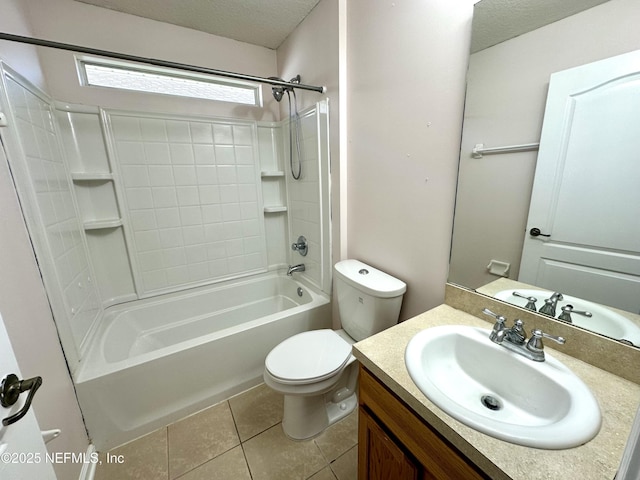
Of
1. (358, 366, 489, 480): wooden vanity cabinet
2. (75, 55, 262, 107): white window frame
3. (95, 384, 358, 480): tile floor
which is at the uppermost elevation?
(75, 55, 262, 107): white window frame

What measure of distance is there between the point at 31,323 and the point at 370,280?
142 cm

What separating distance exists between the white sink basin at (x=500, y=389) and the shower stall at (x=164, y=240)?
108cm

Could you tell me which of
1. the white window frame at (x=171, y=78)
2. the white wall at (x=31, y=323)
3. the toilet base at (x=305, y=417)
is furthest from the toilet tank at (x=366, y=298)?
the white window frame at (x=171, y=78)

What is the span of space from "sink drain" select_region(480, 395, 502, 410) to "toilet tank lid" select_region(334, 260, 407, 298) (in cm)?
53

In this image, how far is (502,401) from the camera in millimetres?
757

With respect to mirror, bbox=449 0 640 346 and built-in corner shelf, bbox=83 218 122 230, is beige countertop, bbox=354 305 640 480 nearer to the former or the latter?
mirror, bbox=449 0 640 346

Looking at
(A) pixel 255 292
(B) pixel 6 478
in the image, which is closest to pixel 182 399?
(A) pixel 255 292

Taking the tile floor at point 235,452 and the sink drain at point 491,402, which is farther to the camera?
the tile floor at point 235,452

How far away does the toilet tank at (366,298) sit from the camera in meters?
1.27

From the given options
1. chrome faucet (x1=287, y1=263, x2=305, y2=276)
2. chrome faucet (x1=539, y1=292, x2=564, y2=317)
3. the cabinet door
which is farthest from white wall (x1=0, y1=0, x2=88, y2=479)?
chrome faucet (x1=539, y1=292, x2=564, y2=317)

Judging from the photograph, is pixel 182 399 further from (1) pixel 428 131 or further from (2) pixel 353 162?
(1) pixel 428 131

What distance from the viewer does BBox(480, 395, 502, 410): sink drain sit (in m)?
0.75

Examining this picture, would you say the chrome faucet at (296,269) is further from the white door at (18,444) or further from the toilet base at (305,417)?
the white door at (18,444)

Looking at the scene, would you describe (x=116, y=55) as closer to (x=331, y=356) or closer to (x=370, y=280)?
(x=370, y=280)
